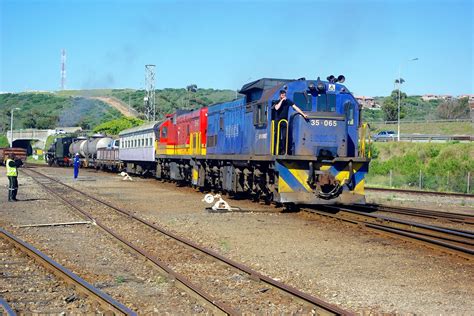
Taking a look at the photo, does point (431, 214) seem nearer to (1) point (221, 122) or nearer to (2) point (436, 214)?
(2) point (436, 214)

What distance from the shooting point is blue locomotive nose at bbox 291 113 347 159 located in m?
16.1

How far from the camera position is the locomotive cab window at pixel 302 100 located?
16484mm

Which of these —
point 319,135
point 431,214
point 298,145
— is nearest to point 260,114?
point 298,145

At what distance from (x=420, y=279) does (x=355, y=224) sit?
558cm

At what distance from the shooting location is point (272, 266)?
9555mm

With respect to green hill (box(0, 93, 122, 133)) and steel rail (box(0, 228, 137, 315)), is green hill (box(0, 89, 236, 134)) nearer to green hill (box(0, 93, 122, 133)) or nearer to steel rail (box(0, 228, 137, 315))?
green hill (box(0, 93, 122, 133))

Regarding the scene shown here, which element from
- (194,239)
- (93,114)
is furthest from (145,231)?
(93,114)

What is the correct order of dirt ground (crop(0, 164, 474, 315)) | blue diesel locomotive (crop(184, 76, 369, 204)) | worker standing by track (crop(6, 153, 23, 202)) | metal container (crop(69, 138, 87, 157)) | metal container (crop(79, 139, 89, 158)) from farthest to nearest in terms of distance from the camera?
metal container (crop(69, 138, 87, 157))
metal container (crop(79, 139, 89, 158))
worker standing by track (crop(6, 153, 23, 202))
blue diesel locomotive (crop(184, 76, 369, 204))
dirt ground (crop(0, 164, 474, 315))

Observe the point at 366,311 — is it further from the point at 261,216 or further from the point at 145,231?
the point at 261,216

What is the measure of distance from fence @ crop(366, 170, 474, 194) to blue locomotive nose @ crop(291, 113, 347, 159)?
1697 cm

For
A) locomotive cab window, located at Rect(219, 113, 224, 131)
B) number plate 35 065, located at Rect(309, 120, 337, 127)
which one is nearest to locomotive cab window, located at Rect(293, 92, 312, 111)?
number plate 35 065, located at Rect(309, 120, 337, 127)

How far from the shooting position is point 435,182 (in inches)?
1385

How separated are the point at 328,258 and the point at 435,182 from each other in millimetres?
26807

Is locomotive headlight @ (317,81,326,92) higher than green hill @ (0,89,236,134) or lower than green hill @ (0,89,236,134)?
lower
